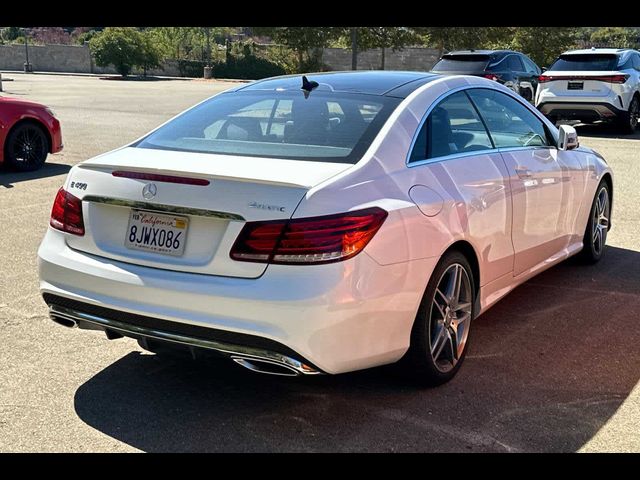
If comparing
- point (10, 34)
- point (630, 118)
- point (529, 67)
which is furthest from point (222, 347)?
point (10, 34)

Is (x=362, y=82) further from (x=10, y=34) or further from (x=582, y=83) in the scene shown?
(x=10, y=34)

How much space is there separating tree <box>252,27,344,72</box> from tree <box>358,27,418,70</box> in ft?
4.99

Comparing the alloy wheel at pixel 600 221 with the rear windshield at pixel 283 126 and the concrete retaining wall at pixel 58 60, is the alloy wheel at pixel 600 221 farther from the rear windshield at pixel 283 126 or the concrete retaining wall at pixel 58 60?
the concrete retaining wall at pixel 58 60

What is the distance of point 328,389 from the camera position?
163 inches

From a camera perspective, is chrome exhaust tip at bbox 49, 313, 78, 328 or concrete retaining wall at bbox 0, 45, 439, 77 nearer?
chrome exhaust tip at bbox 49, 313, 78, 328

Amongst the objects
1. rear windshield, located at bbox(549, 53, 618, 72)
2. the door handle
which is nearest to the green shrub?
rear windshield, located at bbox(549, 53, 618, 72)

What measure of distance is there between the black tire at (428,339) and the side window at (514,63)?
14816 millimetres

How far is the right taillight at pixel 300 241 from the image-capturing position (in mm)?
3381

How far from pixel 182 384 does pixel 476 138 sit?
2.22 m

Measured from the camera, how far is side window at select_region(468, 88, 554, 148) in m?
4.95

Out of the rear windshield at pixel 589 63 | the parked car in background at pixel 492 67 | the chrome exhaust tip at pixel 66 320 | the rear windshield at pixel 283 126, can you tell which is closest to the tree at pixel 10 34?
the parked car in background at pixel 492 67

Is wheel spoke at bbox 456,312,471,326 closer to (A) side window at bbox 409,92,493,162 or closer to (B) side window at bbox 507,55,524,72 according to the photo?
(A) side window at bbox 409,92,493,162
